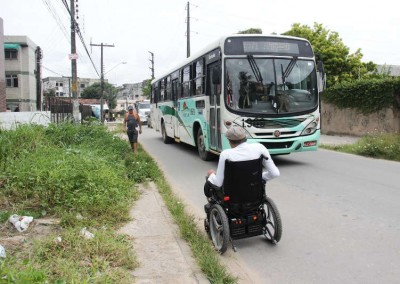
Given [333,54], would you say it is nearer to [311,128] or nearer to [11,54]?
[311,128]

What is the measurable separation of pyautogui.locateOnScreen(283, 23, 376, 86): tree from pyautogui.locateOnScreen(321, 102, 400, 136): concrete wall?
34.8ft

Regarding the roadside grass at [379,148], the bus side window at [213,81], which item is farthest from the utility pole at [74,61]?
the roadside grass at [379,148]

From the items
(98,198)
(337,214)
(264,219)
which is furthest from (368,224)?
(98,198)

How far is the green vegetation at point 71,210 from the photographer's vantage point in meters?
3.37

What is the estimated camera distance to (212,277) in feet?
11.6

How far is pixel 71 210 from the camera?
16.9 feet

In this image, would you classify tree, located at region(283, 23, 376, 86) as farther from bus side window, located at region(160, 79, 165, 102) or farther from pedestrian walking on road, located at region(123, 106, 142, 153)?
pedestrian walking on road, located at region(123, 106, 142, 153)

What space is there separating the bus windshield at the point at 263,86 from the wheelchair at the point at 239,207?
4452 mm

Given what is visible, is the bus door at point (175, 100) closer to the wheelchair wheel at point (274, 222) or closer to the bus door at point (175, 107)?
the bus door at point (175, 107)

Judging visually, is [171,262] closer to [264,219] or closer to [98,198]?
[264,219]

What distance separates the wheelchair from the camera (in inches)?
163

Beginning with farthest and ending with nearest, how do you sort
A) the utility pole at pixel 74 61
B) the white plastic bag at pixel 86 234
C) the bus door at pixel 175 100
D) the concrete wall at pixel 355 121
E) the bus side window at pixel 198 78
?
the utility pole at pixel 74 61 < the concrete wall at pixel 355 121 < the bus door at pixel 175 100 < the bus side window at pixel 198 78 < the white plastic bag at pixel 86 234

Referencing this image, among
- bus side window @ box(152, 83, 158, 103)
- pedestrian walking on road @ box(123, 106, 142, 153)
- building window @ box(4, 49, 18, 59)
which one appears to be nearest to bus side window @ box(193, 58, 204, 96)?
pedestrian walking on road @ box(123, 106, 142, 153)

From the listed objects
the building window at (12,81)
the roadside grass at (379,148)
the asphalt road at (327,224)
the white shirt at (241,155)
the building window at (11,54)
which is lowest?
the asphalt road at (327,224)
